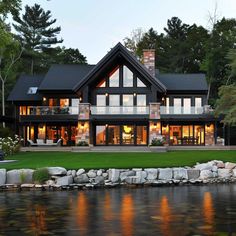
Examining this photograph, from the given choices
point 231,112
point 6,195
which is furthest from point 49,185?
point 231,112

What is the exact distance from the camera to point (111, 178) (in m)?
21.2

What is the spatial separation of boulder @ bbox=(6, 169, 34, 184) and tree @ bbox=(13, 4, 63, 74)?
51.3 metres

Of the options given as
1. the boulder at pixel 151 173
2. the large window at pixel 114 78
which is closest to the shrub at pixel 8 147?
the large window at pixel 114 78

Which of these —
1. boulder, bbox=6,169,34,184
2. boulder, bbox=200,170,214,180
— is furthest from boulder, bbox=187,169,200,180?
boulder, bbox=6,169,34,184

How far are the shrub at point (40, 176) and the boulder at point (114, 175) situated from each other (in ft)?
Answer: 8.89

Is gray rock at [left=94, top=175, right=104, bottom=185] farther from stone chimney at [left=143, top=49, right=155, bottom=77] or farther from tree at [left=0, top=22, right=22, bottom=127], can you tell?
stone chimney at [left=143, top=49, right=155, bottom=77]

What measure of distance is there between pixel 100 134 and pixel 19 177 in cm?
1941

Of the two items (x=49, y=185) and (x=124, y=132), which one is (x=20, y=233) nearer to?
(x=49, y=185)

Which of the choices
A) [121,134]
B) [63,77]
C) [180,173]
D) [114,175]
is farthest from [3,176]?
[63,77]

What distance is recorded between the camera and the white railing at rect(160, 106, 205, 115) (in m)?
39.8

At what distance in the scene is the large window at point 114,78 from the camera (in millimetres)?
40375

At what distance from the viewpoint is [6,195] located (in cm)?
1819

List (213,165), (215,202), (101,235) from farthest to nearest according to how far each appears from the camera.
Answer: (213,165) < (215,202) < (101,235)

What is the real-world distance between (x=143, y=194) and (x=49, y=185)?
14.3 ft
